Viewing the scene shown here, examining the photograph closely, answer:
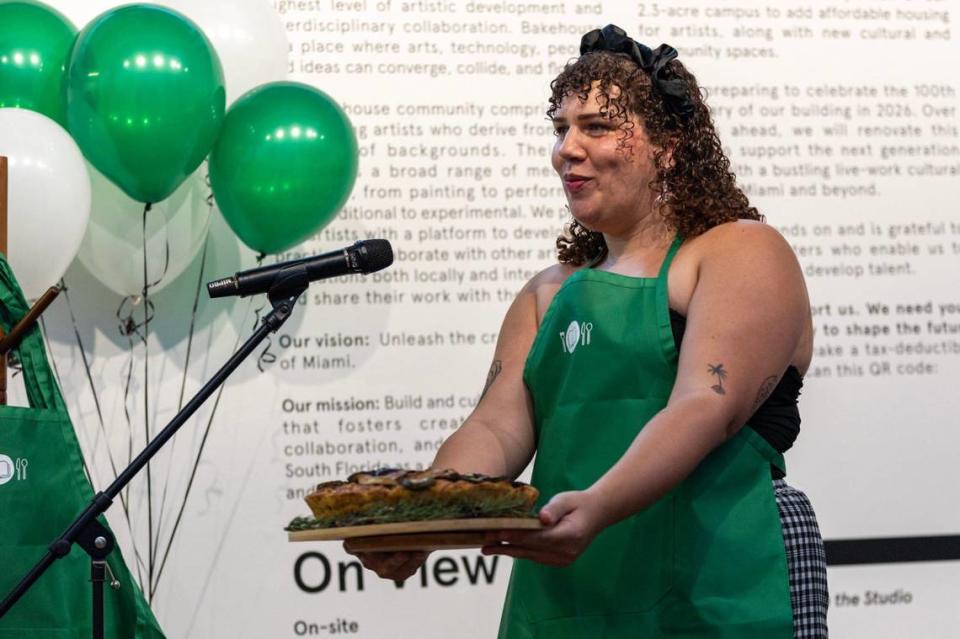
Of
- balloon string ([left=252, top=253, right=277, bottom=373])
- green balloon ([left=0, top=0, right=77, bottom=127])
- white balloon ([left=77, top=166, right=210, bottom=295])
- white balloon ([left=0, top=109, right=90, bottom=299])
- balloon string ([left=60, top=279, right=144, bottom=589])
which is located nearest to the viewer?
white balloon ([left=0, top=109, right=90, bottom=299])

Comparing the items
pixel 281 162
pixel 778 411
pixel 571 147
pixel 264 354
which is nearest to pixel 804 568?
pixel 778 411

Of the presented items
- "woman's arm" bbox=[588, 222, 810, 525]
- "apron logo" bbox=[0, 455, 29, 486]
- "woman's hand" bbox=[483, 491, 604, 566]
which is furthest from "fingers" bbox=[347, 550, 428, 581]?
"apron logo" bbox=[0, 455, 29, 486]

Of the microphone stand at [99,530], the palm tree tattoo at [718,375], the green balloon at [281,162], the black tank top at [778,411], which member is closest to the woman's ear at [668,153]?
the black tank top at [778,411]

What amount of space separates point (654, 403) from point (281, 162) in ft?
3.83

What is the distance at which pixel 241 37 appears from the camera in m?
2.99

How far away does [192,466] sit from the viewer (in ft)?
10.3

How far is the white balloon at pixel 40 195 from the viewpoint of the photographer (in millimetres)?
2605

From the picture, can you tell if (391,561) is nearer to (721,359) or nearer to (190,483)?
(721,359)

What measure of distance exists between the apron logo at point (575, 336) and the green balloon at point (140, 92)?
1.03 metres

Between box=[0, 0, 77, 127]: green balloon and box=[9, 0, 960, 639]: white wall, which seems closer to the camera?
box=[0, 0, 77, 127]: green balloon

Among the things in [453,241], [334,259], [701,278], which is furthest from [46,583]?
[453,241]

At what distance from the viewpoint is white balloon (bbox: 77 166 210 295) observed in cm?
291

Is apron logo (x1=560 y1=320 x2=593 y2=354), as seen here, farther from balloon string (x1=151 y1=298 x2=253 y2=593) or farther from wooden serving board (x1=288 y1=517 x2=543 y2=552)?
balloon string (x1=151 y1=298 x2=253 y2=593)

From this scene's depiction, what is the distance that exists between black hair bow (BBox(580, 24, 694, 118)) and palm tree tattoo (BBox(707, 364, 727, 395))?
47 centimetres
